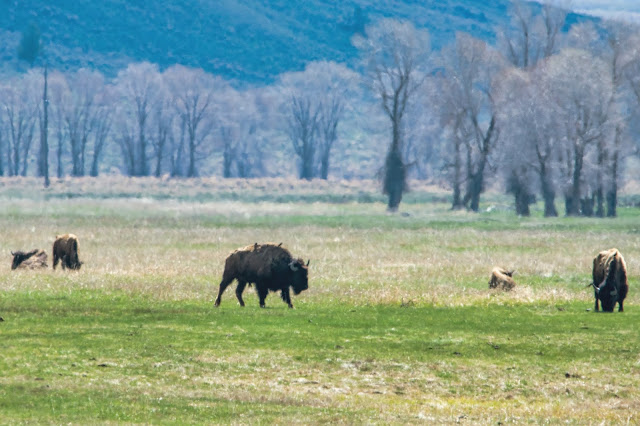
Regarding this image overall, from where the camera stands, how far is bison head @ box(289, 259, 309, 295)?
70.8 feet

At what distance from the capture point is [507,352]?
18.0m

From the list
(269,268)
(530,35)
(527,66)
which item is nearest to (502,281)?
(269,268)

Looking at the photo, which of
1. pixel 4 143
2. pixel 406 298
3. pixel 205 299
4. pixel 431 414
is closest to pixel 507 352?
pixel 431 414

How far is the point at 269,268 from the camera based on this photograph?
21734 millimetres

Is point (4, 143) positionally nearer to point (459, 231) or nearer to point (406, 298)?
point (459, 231)

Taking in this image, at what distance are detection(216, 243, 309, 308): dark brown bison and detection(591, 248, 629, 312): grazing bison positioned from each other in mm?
6635

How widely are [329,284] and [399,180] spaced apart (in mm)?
53173

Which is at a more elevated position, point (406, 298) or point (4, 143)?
point (4, 143)

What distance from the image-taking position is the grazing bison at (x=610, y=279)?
878 inches

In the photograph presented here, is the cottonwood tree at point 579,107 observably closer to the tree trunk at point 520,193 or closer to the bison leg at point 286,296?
Answer: the tree trunk at point 520,193

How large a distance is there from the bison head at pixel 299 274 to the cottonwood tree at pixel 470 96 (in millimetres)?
55861

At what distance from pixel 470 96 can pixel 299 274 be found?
57.2m

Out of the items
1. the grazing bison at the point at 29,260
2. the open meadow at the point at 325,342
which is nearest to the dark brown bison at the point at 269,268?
the open meadow at the point at 325,342

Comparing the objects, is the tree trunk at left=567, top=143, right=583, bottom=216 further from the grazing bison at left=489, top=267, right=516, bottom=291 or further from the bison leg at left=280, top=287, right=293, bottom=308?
the bison leg at left=280, top=287, right=293, bottom=308
